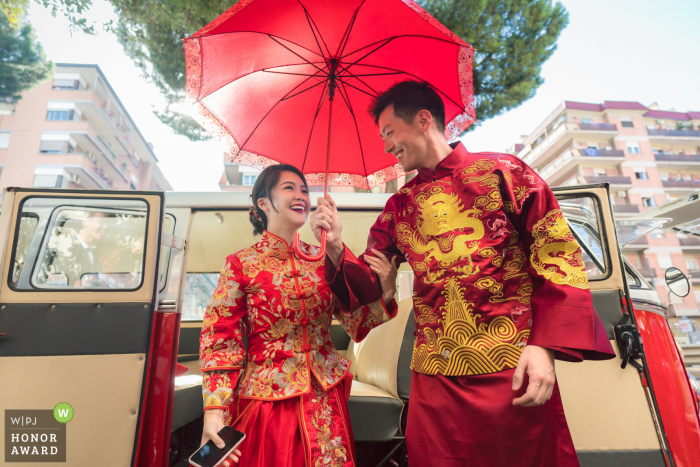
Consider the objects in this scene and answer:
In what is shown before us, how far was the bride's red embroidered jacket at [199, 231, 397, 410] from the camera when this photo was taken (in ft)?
4.55

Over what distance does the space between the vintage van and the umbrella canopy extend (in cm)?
84

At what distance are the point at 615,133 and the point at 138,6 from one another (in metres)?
39.1

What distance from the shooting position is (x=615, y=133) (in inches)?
1335

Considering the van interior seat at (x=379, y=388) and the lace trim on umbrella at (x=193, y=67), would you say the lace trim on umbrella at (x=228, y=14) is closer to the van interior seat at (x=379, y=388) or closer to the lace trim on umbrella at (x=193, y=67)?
the lace trim on umbrella at (x=193, y=67)

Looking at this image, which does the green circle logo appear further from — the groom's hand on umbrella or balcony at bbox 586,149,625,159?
balcony at bbox 586,149,625,159

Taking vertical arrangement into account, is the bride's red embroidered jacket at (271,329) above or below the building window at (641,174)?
below

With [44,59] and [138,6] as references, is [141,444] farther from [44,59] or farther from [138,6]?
[44,59]

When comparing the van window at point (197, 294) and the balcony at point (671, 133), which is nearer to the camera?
the van window at point (197, 294)

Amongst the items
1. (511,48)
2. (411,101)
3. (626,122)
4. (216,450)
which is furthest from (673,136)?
(216,450)

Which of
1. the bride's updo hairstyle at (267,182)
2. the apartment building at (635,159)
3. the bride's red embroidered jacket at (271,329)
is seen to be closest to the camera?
the bride's red embroidered jacket at (271,329)

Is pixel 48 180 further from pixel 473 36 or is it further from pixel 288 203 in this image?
pixel 288 203

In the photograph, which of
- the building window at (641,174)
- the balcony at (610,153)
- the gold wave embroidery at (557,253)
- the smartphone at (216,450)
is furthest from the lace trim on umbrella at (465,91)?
the building window at (641,174)

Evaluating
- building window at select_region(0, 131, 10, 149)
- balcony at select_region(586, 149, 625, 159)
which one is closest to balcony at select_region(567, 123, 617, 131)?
balcony at select_region(586, 149, 625, 159)

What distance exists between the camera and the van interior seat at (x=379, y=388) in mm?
2168
